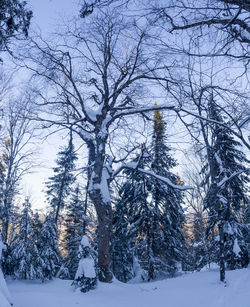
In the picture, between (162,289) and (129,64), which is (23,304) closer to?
(162,289)

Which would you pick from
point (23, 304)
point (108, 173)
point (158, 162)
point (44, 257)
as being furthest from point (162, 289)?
point (158, 162)

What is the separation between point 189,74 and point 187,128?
1792 mm

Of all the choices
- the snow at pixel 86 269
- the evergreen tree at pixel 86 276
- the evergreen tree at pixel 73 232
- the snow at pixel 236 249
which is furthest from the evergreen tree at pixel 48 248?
the snow at pixel 236 249

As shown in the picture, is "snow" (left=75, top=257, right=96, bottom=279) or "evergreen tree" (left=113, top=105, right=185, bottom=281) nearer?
"snow" (left=75, top=257, right=96, bottom=279)

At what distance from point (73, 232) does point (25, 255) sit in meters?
10.8

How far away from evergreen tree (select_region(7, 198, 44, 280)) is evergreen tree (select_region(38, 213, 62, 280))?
390mm

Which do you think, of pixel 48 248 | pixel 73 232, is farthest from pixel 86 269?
pixel 73 232

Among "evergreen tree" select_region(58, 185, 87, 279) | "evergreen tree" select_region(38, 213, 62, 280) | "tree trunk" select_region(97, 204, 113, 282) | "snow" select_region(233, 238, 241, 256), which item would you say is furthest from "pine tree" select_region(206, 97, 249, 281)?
"evergreen tree" select_region(58, 185, 87, 279)

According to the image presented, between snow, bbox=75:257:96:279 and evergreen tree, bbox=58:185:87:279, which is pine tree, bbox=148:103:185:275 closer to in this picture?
evergreen tree, bbox=58:185:87:279

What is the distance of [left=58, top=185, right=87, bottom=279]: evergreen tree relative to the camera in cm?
1450

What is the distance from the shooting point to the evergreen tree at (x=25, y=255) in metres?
8.99

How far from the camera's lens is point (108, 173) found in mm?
8039

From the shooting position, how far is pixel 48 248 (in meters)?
10.5

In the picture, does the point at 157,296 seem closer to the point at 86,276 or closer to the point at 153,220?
the point at 86,276
